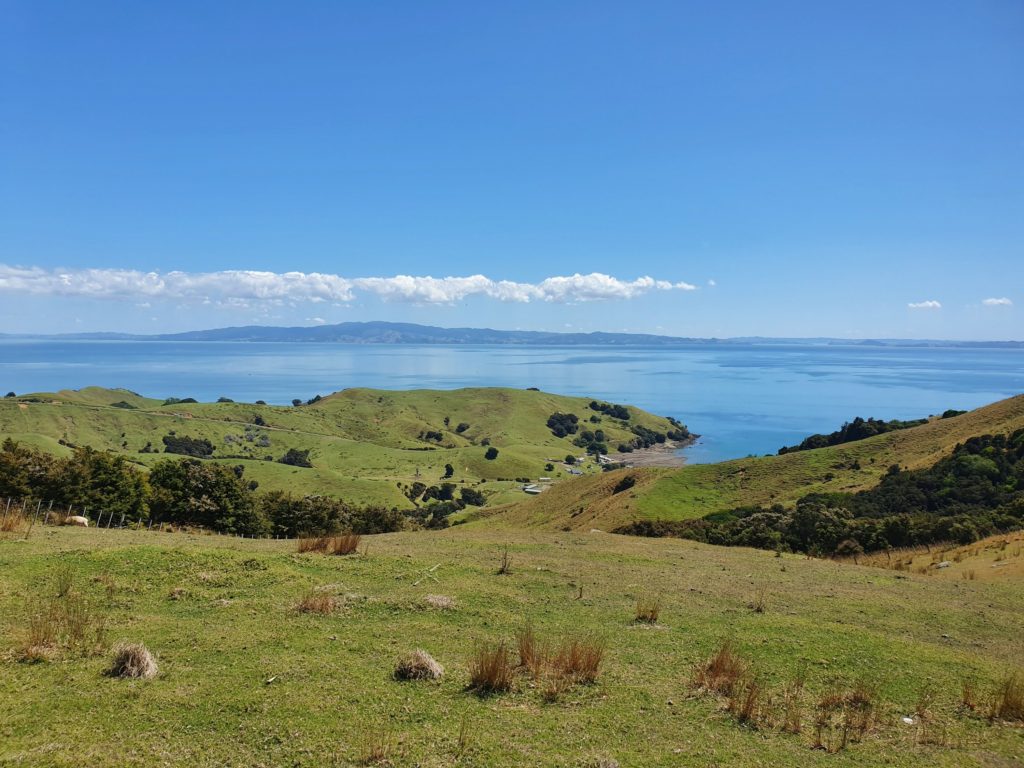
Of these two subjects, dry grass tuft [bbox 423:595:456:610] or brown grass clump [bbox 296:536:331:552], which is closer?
dry grass tuft [bbox 423:595:456:610]

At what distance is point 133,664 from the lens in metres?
7.88

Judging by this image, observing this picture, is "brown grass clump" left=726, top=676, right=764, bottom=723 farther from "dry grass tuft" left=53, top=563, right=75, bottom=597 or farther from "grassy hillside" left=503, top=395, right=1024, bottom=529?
"grassy hillside" left=503, top=395, right=1024, bottom=529

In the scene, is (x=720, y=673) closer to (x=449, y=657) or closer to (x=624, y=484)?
(x=449, y=657)

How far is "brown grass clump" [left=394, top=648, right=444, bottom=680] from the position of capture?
8367mm

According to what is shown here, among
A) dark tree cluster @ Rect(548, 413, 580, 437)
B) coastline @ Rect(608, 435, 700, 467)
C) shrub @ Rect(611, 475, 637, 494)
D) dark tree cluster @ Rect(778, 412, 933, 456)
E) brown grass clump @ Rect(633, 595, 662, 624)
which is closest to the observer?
brown grass clump @ Rect(633, 595, 662, 624)

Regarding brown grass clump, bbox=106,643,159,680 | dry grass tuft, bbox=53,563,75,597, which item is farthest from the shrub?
brown grass clump, bbox=106,643,159,680

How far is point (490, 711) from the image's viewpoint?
7539 millimetres

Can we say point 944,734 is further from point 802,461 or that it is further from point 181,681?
point 802,461

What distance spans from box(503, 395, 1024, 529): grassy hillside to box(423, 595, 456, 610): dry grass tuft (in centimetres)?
2893

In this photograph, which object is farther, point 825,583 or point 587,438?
point 587,438

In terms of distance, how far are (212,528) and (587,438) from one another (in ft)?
499

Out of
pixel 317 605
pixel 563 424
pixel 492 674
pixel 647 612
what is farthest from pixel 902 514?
pixel 563 424

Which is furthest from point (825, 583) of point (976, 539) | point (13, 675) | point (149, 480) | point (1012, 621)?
point (149, 480)

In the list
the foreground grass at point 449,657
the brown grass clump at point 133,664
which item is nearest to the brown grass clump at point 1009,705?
the foreground grass at point 449,657
